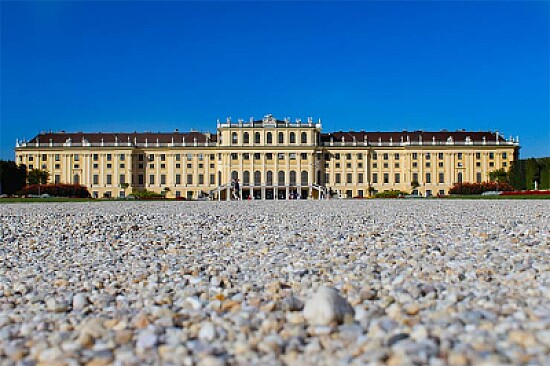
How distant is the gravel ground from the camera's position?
2957 mm

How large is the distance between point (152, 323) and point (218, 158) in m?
67.7

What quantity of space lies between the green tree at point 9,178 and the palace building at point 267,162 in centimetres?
1790

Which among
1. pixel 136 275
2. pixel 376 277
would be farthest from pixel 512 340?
pixel 136 275

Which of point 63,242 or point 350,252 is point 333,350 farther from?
point 63,242

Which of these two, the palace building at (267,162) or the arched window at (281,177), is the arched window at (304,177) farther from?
the arched window at (281,177)

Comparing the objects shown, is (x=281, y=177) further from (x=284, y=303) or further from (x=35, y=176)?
(x=284, y=303)

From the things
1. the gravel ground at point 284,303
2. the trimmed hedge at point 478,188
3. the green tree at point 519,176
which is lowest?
the gravel ground at point 284,303

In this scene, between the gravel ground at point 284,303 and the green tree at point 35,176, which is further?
the green tree at point 35,176

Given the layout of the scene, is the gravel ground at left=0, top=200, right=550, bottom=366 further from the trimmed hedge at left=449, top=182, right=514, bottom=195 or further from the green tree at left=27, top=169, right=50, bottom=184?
the green tree at left=27, top=169, right=50, bottom=184

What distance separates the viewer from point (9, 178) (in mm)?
51094

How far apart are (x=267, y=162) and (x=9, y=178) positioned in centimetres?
3074

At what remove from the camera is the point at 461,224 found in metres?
10.5

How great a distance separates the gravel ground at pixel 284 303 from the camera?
9.70ft

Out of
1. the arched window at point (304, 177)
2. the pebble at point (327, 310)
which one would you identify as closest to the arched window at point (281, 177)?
the arched window at point (304, 177)
